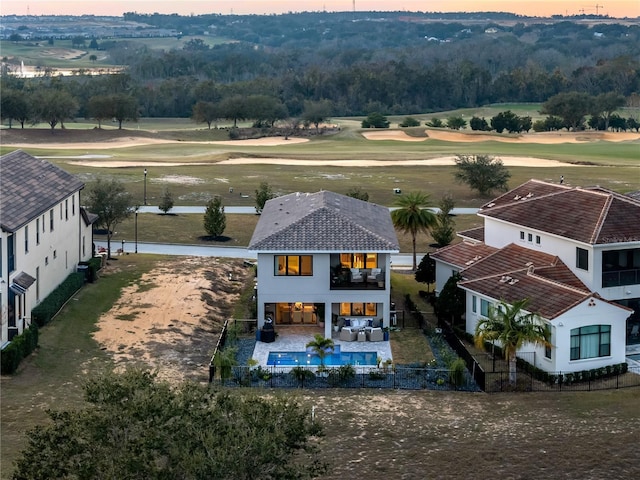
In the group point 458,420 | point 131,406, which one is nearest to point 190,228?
point 458,420

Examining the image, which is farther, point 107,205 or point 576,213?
point 107,205

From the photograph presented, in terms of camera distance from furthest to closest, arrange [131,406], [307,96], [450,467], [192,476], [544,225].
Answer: [307,96] → [544,225] → [450,467] → [131,406] → [192,476]

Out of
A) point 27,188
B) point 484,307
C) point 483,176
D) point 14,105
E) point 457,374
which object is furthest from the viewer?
point 14,105

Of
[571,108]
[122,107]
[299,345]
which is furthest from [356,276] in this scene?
[571,108]

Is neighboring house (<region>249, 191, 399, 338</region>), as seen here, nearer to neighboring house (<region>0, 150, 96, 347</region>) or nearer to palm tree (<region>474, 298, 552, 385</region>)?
palm tree (<region>474, 298, 552, 385</region>)

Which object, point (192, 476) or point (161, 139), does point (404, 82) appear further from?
point (192, 476)

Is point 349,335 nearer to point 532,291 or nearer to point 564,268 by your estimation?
point 532,291

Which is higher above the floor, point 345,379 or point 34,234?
point 34,234
